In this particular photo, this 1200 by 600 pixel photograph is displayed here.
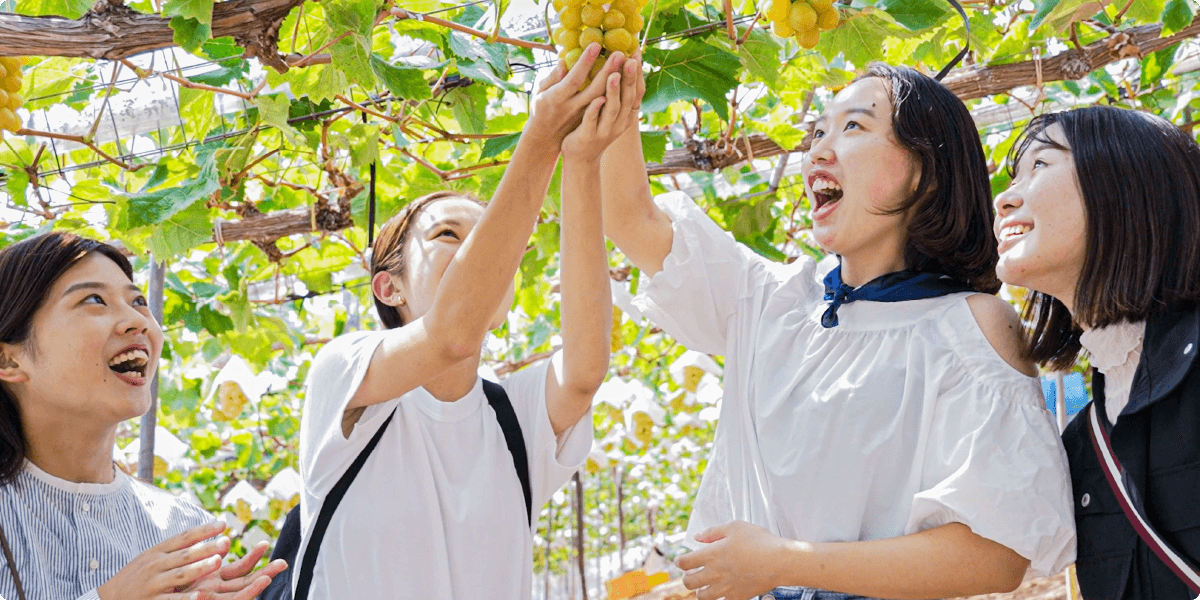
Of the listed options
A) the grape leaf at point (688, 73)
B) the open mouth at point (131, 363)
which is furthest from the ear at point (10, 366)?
the grape leaf at point (688, 73)

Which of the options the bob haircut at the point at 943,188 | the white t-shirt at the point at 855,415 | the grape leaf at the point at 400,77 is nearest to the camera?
the white t-shirt at the point at 855,415

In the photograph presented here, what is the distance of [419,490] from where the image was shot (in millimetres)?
1710

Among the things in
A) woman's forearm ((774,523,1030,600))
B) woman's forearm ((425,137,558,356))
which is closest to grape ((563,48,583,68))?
woman's forearm ((425,137,558,356))

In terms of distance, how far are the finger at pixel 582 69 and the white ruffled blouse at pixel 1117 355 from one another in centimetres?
77

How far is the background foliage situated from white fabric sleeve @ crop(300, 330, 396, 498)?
1.60 feet

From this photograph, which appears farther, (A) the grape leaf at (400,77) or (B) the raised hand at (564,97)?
(A) the grape leaf at (400,77)

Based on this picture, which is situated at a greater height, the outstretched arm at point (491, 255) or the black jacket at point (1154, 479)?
the outstretched arm at point (491, 255)

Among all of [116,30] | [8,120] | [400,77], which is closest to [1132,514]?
[400,77]

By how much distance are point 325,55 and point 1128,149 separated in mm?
1453

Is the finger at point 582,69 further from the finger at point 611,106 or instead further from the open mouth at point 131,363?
the open mouth at point 131,363

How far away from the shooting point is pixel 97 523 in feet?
6.21

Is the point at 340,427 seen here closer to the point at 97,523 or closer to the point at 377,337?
the point at 377,337

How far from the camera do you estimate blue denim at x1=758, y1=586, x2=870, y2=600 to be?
4.73ft

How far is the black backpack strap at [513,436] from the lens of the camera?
181 cm
